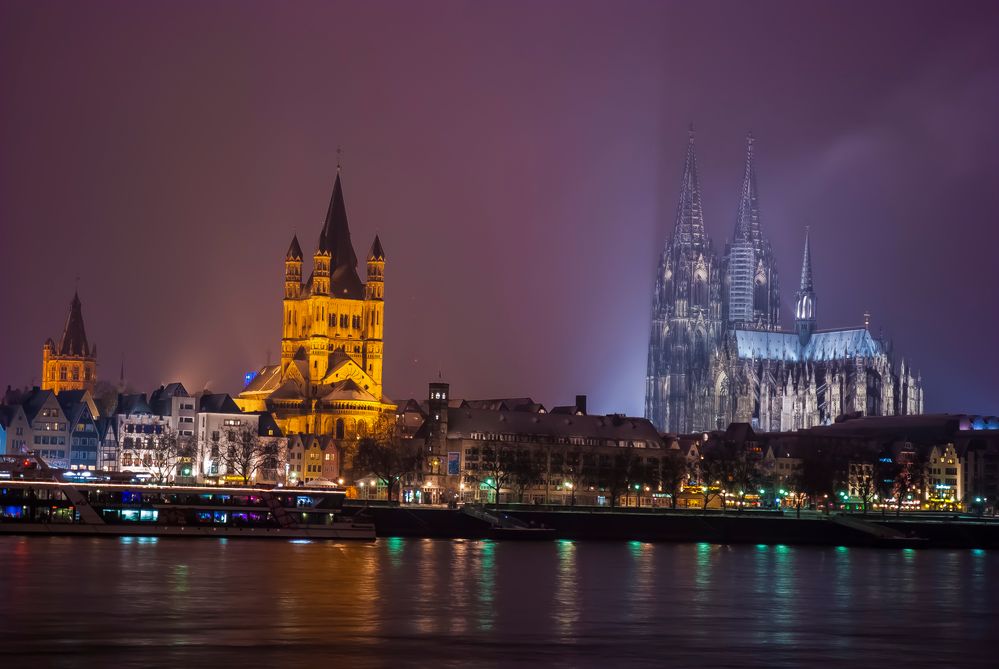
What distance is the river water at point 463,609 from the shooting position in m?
46.2

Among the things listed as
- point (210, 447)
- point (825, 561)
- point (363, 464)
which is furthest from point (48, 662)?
point (210, 447)

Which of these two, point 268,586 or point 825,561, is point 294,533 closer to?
point 825,561

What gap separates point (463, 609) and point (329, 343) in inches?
5067

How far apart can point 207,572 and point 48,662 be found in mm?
27236

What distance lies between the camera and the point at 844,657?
48094 millimetres

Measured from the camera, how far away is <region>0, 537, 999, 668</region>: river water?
4619 cm

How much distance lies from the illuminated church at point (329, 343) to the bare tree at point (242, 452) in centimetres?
1079

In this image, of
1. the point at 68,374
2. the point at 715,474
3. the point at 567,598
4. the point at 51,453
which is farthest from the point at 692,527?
the point at 68,374

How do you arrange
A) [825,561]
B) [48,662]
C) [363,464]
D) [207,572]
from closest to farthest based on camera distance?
1. [48,662]
2. [207,572]
3. [825,561]
4. [363,464]

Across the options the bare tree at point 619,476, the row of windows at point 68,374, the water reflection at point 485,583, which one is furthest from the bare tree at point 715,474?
the row of windows at point 68,374

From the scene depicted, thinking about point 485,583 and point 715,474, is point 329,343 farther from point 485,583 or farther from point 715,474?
point 485,583

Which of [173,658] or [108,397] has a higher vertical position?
[108,397]

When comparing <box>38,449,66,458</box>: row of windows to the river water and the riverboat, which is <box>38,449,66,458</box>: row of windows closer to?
the riverboat

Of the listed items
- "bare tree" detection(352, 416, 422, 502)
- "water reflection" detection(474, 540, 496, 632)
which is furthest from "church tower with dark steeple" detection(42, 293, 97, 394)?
"water reflection" detection(474, 540, 496, 632)
